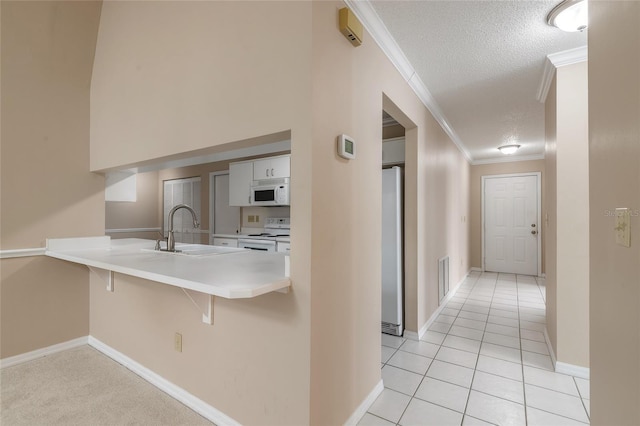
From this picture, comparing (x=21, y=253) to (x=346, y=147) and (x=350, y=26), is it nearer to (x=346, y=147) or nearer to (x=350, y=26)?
(x=346, y=147)

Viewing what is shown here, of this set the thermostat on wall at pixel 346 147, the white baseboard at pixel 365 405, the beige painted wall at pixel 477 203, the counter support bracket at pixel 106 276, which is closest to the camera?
the thermostat on wall at pixel 346 147

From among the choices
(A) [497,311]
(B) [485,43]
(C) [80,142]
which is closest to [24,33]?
(C) [80,142]

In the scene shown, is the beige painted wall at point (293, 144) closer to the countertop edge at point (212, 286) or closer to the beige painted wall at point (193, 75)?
the beige painted wall at point (193, 75)

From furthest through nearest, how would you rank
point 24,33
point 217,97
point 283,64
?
1. point 24,33
2. point 217,97
3. point 283,64

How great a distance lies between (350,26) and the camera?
5.19 ft

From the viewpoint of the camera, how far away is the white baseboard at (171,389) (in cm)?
171

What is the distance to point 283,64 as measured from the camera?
1.41 metres

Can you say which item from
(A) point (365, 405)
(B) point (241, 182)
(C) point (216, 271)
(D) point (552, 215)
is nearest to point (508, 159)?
(D) point (552, 215)

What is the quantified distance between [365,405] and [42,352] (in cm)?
279

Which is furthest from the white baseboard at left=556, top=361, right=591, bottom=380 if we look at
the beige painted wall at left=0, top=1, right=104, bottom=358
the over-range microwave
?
the beige painted wall at left=0, top=1, right=104, bottom=358

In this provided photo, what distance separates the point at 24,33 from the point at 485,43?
3559 millimetres

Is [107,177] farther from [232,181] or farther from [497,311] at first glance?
[497,311]
